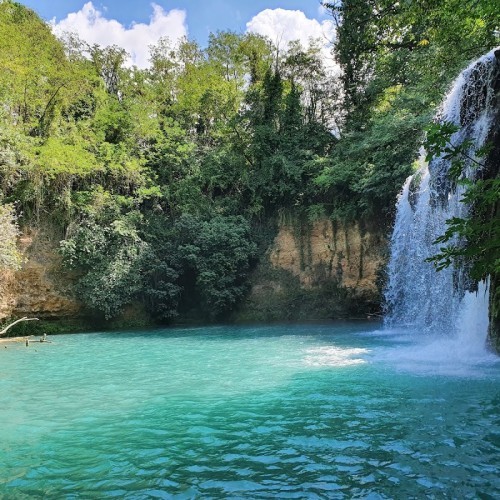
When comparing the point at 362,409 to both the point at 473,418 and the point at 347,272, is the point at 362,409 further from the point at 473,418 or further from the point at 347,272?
the point at 347,272

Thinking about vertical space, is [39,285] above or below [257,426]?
above

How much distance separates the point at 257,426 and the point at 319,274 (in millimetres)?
16423

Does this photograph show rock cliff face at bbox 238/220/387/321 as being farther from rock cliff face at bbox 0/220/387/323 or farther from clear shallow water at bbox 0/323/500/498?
clear shallow water at bbox 0/323/500/498

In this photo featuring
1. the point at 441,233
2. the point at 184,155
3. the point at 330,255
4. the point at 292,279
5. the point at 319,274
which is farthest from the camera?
the point at 184,155

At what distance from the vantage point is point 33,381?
369 inches

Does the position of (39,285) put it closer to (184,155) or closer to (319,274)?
(184,155)

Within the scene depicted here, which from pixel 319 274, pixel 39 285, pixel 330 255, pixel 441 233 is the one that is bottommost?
pixel 39 285

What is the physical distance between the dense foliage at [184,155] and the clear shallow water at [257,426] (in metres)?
9.68

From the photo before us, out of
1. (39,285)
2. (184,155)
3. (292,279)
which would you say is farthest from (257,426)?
(184,155)

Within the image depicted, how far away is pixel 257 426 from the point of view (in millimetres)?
5992

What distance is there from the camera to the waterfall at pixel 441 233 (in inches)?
456

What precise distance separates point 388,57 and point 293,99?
248 inches

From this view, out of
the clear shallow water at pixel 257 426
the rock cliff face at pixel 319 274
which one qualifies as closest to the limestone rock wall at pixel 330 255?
the rock cliff face at pixel 319 274

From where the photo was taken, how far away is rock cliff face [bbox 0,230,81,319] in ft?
65.6
